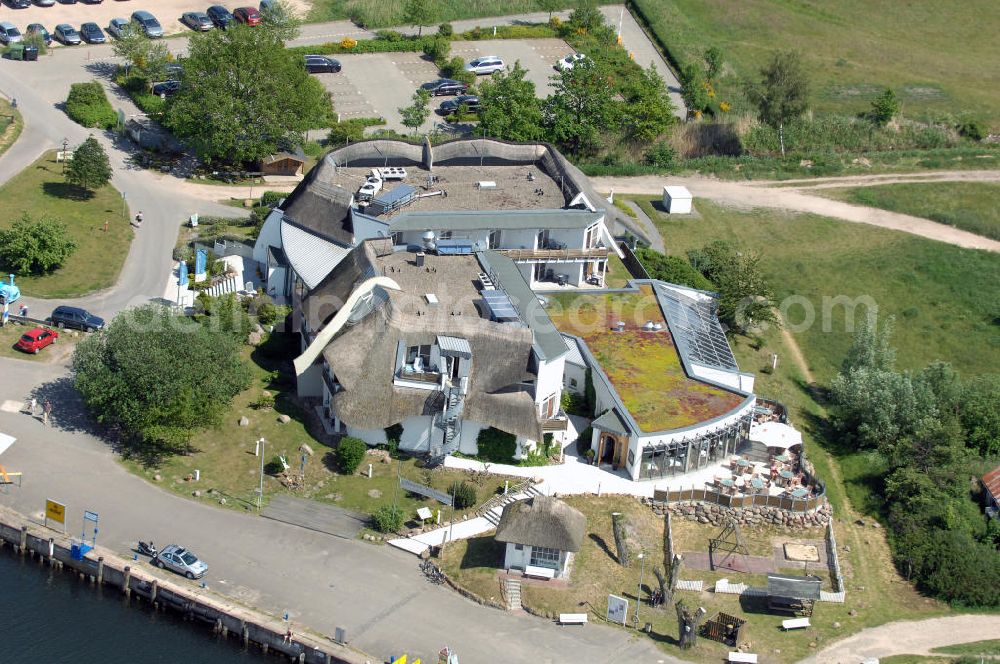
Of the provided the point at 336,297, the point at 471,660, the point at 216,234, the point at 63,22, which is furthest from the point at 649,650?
the point at 63,22

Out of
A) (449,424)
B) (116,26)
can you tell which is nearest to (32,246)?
(449,424)

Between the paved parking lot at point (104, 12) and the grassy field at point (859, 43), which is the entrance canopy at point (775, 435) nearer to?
the grassy field at point (859, 43)

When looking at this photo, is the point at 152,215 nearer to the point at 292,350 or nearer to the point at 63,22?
the point at 292,350

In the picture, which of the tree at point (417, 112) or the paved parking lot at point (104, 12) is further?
the paved parking lot at point (104, 12)

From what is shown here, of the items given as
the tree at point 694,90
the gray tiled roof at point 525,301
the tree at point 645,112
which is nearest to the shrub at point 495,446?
the gray tiled roof at point 525,301

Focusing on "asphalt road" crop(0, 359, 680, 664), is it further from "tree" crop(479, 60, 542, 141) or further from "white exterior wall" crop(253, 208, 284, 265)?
"tree" crop(479, 60, 542, 141)

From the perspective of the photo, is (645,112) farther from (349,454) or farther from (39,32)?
(39,32)
